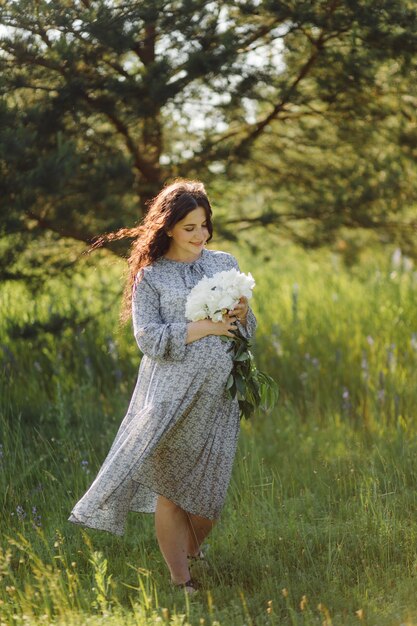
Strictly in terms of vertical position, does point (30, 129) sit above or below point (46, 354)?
above

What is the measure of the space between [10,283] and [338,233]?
256 cm

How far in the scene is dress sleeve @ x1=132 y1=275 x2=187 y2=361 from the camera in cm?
381

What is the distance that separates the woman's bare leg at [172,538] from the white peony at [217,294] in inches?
32.2

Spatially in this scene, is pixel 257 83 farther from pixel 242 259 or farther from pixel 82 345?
pixel 242 259

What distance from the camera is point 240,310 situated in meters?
3.87

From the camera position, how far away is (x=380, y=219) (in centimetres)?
721

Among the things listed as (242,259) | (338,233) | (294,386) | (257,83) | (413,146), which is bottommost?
(242,259)

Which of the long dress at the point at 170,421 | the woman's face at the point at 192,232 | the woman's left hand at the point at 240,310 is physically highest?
the woman's face at the point at 192,232

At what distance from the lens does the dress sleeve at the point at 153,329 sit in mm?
3812

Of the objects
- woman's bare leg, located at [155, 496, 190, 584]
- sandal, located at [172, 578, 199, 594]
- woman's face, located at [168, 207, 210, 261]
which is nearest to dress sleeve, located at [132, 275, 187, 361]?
woman's face, located at [168, 207, 210, 261]

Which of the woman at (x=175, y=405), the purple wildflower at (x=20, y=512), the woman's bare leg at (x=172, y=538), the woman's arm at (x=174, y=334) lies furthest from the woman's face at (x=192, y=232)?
the purple wildflower at (x=20, y=512)

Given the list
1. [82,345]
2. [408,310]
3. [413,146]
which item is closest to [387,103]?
[413,146]

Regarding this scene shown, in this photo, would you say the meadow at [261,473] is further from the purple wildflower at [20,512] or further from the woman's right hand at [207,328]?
the woman's right hand at [207,328]

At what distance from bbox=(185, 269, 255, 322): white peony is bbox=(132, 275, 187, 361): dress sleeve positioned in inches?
3.9
